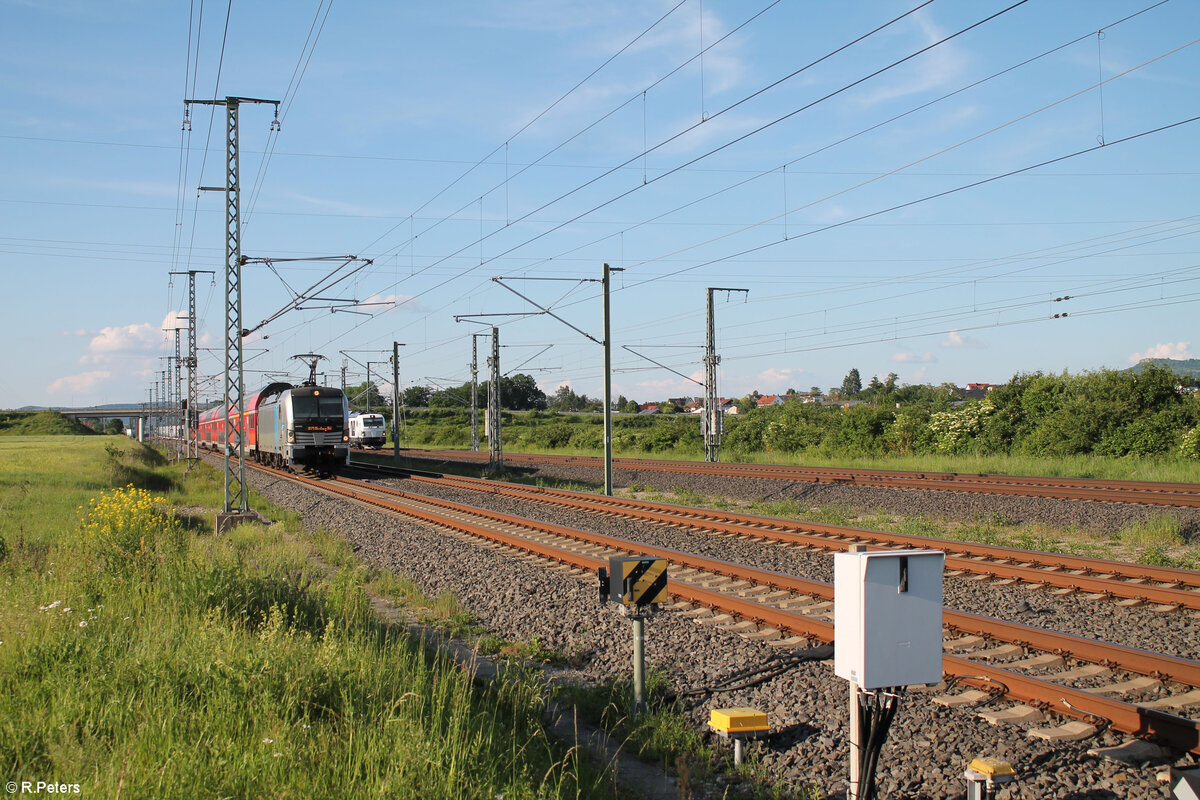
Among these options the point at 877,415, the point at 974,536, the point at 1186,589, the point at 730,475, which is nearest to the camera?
the point at 1186,589

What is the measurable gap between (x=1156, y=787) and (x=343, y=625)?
6.13 m

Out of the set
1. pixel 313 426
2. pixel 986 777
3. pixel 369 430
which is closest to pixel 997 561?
pixel 986 777

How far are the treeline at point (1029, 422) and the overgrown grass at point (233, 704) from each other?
2857 centimetres

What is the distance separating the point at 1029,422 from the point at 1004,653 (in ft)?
93.6

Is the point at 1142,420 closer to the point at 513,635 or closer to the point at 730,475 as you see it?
the point at 730,475

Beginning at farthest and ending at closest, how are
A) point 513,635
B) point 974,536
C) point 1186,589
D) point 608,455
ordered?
1. point 608,455
2. point 974,536
3. point 1186,589
4. point 513,635

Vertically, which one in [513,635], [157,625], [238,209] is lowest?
[513,635]

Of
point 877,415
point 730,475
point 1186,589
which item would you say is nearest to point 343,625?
point 1186,589

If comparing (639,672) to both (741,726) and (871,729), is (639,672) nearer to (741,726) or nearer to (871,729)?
(741,726)

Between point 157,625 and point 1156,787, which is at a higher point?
point 157,625

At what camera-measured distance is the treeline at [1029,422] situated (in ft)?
93.4

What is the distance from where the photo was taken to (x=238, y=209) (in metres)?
18.3

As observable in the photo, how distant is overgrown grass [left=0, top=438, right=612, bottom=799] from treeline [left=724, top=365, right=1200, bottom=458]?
2857 cm

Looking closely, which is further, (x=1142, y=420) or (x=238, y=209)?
(x=1142, y=420)
